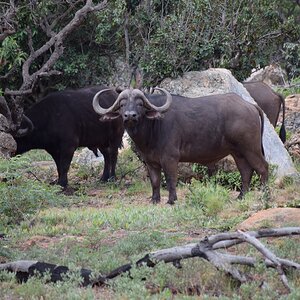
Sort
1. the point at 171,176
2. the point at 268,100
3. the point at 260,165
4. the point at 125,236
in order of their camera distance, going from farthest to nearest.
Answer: the point at 268,100 → the point at 260,165 → the point at 171,176 → the point at 125,236

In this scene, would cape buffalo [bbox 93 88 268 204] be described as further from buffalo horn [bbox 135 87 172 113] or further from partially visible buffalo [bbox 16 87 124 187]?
partially visible buffalo [bbox 16 87 124 187]

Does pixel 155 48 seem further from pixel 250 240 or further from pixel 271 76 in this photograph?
pixel 271 76

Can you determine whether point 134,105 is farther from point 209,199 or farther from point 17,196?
point 17,196

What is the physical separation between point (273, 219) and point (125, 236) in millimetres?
1536

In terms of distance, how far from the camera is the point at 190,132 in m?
12.2

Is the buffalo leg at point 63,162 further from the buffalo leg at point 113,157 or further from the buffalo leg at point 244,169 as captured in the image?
the buffalo leg at point 244,169

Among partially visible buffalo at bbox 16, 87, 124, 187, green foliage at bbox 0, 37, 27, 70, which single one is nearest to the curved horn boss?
green foliage at bbox 0, 37, 27, 70

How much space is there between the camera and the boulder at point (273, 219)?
27.1 feet

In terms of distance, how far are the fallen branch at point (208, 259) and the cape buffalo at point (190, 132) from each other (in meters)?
5.01

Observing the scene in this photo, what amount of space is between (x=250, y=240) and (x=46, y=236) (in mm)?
3188

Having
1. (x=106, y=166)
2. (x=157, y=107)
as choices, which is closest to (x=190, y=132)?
(x=157, y=107)

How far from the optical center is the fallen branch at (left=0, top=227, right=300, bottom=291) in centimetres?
630

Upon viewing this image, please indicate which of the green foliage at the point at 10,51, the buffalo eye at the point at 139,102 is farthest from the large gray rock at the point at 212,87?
the buffalo eye at the point at 139,102

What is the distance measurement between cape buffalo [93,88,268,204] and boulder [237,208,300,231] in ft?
10.7
